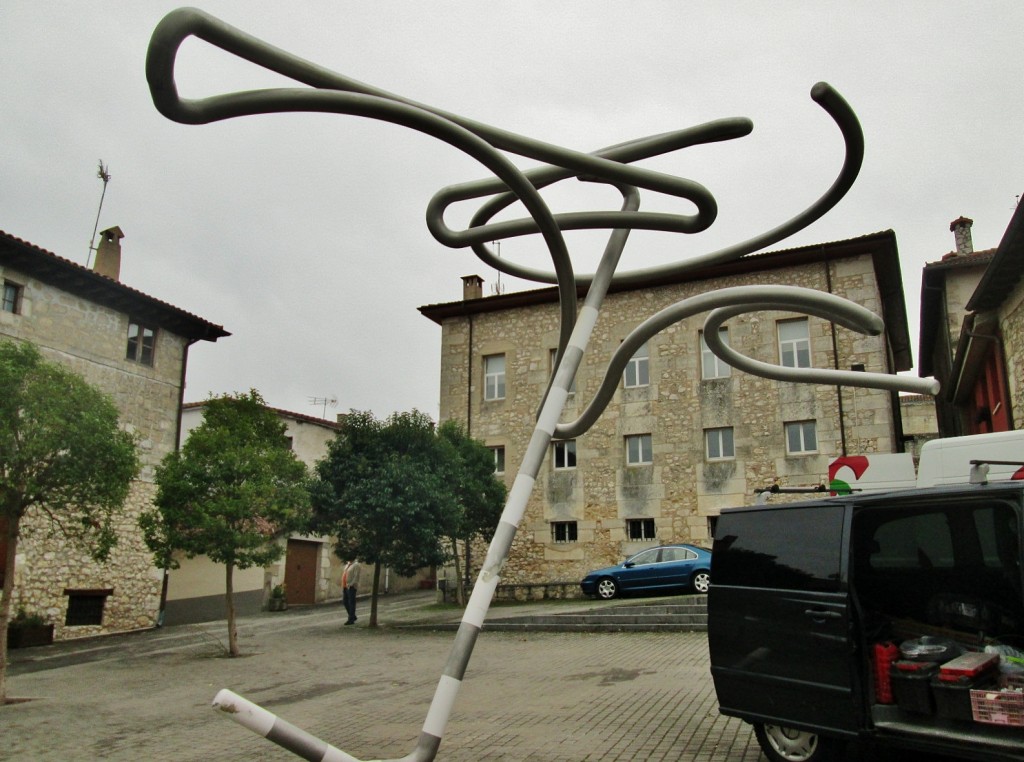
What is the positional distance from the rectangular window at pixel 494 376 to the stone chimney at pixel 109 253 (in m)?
12.4

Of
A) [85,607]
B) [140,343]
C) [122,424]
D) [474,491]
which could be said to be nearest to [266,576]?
[85,607]

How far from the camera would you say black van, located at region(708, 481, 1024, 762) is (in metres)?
5.22

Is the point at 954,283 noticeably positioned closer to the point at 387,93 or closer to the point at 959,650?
the point at 959,650

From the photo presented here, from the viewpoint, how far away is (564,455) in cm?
2711

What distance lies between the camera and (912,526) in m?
6.54

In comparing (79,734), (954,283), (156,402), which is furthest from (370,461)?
(954,283)

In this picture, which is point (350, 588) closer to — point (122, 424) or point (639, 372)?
point (122, 424)

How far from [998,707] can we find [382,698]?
24.4 ft

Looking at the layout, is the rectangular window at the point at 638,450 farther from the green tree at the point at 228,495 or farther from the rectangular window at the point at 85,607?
the rectangular window at the point at 85,607

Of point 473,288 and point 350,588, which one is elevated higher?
point 473,288

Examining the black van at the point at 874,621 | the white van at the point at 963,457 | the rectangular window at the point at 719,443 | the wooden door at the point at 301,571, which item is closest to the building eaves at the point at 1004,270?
the white van at the point at 963,457

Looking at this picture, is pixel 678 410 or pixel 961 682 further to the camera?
pixel 678 410

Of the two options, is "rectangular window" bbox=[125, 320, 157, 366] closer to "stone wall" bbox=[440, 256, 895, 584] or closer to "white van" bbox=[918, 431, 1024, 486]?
"stone wall" bbox=[440, 256, 895, 584]

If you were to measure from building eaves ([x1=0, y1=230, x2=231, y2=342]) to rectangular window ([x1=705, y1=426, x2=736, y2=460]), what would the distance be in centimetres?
1524
